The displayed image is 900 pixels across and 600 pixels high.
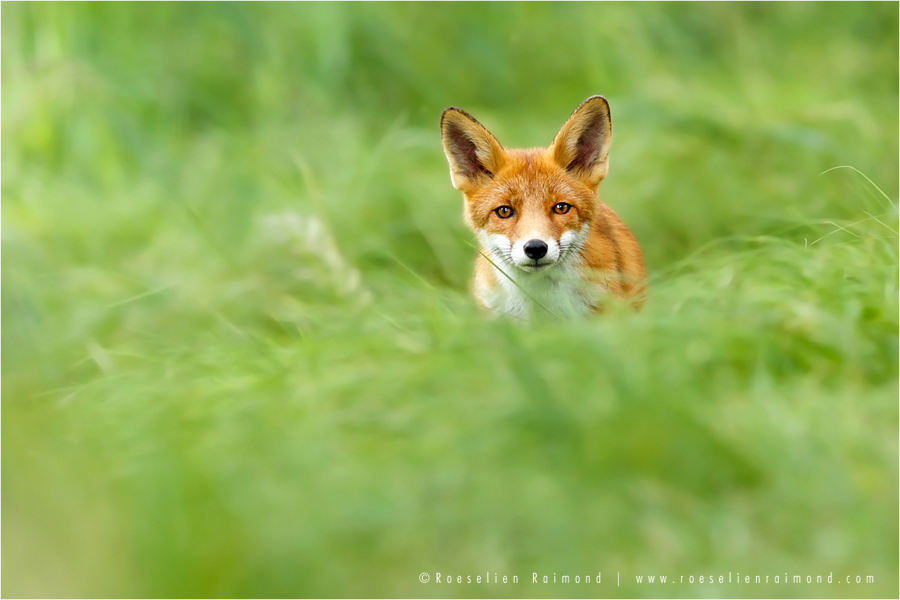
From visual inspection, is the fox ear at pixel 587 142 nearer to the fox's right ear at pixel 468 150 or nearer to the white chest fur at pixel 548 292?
the fox's right ear at pixel 468 150

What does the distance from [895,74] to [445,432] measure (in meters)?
7.45

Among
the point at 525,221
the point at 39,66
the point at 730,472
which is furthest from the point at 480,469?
the point at 39,66

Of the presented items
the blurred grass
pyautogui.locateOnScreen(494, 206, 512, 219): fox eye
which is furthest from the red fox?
the blurred grass

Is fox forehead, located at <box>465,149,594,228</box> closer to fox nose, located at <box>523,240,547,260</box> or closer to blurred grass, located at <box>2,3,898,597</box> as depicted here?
fox nose, located at <box>523,240,547,260</box>

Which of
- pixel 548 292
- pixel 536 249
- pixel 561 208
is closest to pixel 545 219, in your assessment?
pixel 561 208

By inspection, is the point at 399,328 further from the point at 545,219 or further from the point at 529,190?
the point at 529,190

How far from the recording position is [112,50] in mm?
7414

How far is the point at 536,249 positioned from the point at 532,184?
511mm

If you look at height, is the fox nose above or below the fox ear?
below

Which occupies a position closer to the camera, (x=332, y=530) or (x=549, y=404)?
(x=332, y=530)

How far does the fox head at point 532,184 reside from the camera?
4605mm

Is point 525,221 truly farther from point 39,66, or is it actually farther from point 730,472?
point 39,66

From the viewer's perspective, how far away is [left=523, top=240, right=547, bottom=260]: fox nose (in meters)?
4.46

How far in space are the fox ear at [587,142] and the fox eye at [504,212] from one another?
16.9 inches
